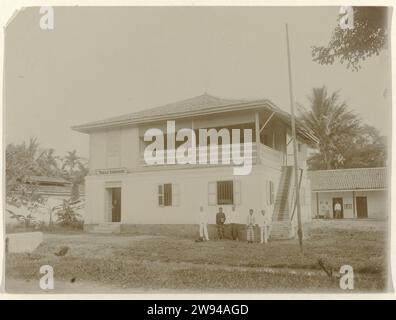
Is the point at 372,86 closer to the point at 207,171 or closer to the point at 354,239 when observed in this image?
the point at 354,239

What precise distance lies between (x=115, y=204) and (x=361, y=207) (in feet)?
11.7

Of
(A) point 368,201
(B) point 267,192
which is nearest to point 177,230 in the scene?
(B) point 267,192

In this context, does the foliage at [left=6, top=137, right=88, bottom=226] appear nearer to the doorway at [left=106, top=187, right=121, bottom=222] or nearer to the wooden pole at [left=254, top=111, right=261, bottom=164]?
the doorway at [left=106, top=187, right=121, bottom=222]

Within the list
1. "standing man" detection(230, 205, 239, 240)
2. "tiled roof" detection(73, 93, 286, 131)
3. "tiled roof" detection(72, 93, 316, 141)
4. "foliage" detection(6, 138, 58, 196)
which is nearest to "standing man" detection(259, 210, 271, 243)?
"standing man" detection(230, 205, 239, 240)

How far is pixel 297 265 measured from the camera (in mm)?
5676

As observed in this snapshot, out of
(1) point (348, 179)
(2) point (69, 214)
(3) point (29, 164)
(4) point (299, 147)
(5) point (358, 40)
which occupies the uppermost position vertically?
(5) point (358, 40)

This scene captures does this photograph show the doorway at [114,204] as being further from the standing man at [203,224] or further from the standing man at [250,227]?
the standing man at [250,227]

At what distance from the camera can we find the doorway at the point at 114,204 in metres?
6.32

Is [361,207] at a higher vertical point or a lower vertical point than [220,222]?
higher

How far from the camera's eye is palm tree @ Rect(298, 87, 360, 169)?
19.1 ft

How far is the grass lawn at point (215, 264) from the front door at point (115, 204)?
490 millimetres

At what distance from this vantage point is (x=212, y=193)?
6148mm

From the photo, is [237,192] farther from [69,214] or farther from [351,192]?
[69,214]
